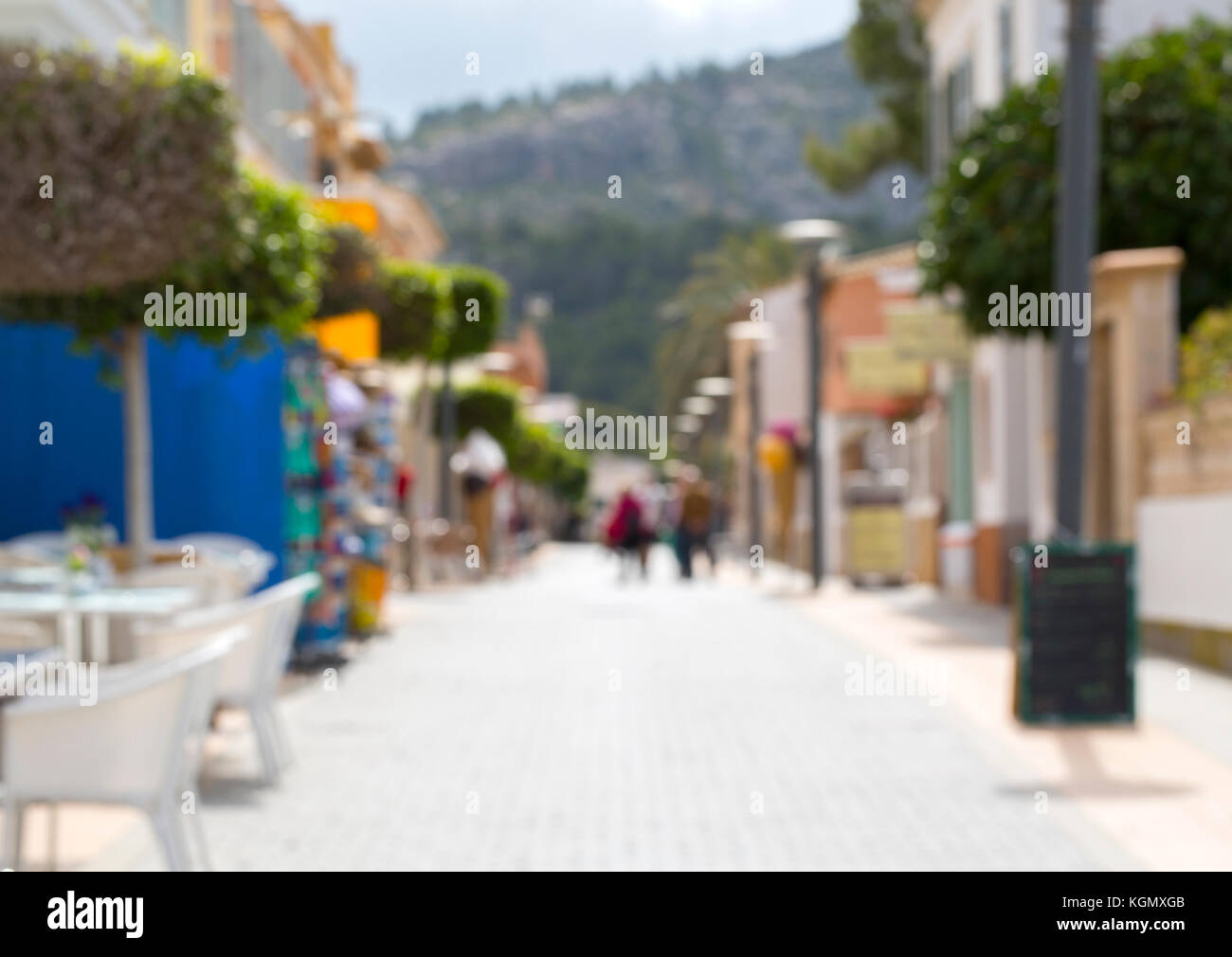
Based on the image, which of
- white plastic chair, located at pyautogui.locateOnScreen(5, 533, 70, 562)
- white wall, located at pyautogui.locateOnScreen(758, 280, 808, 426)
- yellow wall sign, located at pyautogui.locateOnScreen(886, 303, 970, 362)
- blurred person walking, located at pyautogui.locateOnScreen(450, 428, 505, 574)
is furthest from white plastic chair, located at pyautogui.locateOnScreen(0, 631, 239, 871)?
white wall, located at pyautogui.locateOnScreen(758, 280, 808, 426)

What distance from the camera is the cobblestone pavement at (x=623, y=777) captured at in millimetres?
7566

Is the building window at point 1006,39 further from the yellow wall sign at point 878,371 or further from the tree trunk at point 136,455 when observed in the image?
the tree trunk at point 136,455

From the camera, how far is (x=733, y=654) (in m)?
18.3

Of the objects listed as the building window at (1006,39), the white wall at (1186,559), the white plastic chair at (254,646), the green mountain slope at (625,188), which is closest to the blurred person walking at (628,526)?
Result: the building window at (1006,39)

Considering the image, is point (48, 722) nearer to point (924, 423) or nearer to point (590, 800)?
point (590, 800)

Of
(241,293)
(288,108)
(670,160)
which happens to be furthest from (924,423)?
(670,160)

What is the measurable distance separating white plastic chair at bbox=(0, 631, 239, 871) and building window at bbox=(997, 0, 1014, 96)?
2262 cm

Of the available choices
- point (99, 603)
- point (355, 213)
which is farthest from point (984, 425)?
point (99, 603)

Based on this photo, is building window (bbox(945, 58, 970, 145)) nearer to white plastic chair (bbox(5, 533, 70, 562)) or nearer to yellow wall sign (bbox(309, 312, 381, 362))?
yellow wall sign (bbox(309, 312, 381, 362))

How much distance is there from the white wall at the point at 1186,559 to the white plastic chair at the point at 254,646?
Answer: 8315 millimetres

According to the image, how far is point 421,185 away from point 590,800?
175709 millimetres

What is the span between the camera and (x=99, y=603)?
1037cm

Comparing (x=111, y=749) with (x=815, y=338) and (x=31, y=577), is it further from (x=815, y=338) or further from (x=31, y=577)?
(x=815, y=338)
